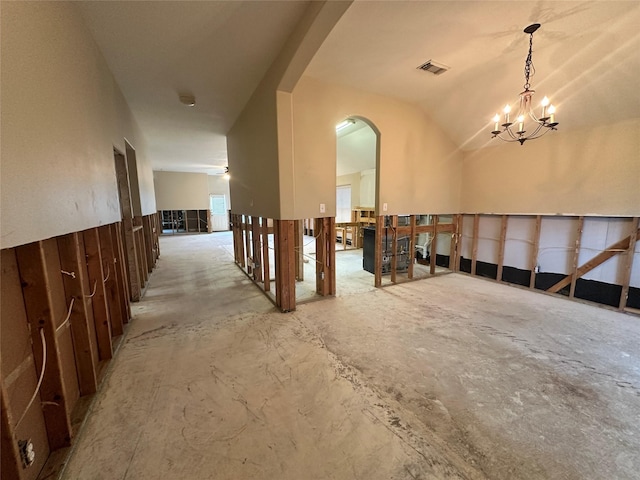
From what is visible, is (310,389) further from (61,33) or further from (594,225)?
(594,225)

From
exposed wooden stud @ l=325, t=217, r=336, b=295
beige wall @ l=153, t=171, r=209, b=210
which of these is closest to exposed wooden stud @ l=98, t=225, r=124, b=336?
exposed wooden stud @ l=325, t=217, r=336, b=295

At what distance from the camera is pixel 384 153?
421 cm

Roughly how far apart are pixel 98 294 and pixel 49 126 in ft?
4.91

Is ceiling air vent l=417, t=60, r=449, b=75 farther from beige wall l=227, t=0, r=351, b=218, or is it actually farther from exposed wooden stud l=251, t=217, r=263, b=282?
exposed wooden stud l=251, t=217, r=263, b=282

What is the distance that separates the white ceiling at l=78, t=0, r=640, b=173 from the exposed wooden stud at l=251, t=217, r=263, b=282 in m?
1.91

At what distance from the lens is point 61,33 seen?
1.72 m

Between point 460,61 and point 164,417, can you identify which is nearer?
point 164,417

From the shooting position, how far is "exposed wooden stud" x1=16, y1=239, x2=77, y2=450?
1.36 meters

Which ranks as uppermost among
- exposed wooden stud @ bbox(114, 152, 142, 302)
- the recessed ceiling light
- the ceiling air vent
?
the ceiling air vent

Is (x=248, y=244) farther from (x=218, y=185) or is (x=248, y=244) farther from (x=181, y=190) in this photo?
(x=218, y=185)

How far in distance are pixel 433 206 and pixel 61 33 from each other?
5.08 meters

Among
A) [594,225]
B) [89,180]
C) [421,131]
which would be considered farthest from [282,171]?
[594,225]

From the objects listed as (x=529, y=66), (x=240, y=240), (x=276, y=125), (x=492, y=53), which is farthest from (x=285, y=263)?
(x=529, y=66)

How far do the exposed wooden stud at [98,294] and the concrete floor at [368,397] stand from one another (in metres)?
0.17
